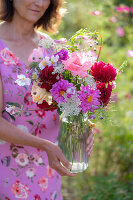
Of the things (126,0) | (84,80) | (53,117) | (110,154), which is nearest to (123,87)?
(110,154)

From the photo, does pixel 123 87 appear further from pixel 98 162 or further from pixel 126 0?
pixel 126 0

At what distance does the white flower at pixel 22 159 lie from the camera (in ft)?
5.02

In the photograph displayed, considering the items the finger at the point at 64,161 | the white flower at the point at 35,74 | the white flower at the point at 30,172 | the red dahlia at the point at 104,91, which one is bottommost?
the white flower at the point at 30,172

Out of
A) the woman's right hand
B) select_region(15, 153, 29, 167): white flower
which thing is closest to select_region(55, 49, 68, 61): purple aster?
the woman's right hand

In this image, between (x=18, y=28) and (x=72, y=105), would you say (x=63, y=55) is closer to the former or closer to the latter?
(x=72, y=105)

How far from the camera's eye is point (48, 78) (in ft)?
3.93

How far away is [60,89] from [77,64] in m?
0.12

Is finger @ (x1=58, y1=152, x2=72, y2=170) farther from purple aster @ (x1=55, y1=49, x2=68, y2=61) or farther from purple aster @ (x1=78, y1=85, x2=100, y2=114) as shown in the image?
purple aster @ (x1=55, y1=49, x2=68, y2=61)

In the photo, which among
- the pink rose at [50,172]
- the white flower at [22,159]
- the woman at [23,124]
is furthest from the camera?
the pink rose at [50,172]

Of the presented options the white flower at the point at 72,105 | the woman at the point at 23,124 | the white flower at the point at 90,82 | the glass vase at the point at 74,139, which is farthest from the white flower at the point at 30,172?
the white flower at the point at 90,82

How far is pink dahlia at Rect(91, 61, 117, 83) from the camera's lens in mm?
1212

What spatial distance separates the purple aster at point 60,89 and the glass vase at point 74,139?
18 cm

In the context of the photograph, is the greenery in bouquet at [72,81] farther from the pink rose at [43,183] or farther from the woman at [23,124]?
the pink rose at [43,183]

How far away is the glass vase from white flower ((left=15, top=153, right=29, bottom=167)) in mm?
213
